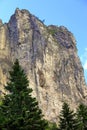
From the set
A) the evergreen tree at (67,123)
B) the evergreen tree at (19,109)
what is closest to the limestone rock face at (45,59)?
the evergreen tree at (67,123)

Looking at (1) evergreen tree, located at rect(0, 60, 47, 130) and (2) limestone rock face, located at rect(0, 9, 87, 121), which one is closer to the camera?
(1) evergreen tree, located at rect(0, 60, 47, 130)

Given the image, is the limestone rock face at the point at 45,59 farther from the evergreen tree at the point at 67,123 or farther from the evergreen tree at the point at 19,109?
the evergreen tree at the point at 19,109

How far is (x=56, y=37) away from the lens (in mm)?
178875

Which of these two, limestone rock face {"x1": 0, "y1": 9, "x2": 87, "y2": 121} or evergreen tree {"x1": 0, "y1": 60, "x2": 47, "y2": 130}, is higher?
limestone rock face {"x1": 0, "y1": 9, "x2": 87, "y2": 121}

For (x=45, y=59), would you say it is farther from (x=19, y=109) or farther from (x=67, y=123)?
(x=19, y=109)

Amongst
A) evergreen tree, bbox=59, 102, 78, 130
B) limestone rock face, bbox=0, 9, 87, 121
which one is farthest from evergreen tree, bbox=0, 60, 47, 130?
limestone rock face, bbox=0, 9, 87, 121

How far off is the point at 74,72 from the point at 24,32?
27961 millimetres

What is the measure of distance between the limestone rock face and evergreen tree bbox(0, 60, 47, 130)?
111m

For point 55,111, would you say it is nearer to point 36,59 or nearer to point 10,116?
point 36,59

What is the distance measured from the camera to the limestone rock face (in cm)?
15238

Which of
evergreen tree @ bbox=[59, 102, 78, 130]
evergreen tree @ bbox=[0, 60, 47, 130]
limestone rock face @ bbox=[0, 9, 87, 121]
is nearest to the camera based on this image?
evergreen tree @ bbox=[0, 60, 47, 130]

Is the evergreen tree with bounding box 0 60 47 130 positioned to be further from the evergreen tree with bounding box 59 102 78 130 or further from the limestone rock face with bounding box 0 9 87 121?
the limestone rock face with bounding box 0 9 87 121

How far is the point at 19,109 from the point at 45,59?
13112 cm

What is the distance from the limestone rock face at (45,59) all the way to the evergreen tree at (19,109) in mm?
111376
